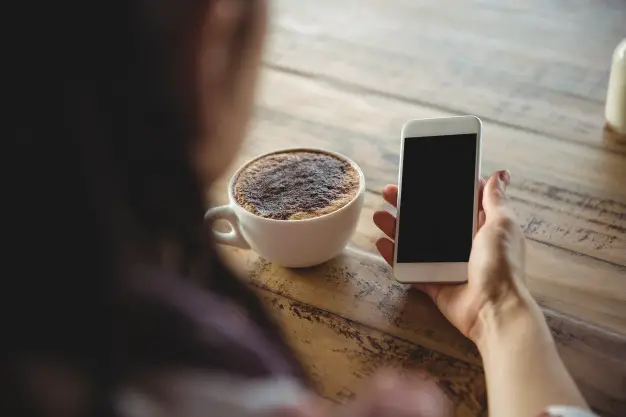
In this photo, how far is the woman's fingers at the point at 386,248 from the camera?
780 millimetres

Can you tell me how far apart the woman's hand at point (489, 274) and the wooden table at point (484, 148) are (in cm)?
2

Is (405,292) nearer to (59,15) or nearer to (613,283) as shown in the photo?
(613,283)

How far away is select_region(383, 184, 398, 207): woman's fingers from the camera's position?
831 mm

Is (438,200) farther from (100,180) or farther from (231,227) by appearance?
(100,180)

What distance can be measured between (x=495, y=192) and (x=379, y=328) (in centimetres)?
18

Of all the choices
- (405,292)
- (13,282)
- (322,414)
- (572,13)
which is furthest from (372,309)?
(572,13)

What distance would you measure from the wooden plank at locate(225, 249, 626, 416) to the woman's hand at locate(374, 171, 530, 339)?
16 mm

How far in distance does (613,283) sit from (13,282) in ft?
1.91

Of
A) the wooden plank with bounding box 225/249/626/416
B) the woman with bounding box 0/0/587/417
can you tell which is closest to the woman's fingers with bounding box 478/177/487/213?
the wooden plank with bounding box 225/249/626/416

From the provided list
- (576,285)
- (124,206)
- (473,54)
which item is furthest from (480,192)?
(124,206)

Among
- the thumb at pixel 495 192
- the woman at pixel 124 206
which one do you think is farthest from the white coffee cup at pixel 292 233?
the woman at pixel 124 206

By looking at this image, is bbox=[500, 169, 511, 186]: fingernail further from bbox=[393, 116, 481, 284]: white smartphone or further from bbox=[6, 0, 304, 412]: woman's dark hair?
bbox=[6, 0, 304, 412]: woman's dark hair

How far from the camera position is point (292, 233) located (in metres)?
0.73

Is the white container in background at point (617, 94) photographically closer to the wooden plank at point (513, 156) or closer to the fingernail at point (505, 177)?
the wooden plank at point (513, 156)
